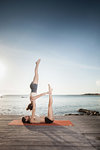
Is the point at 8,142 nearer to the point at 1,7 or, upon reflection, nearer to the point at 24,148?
the point at 24,148

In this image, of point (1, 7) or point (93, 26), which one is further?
point (93, 26)

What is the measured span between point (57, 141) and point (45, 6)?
854 cm

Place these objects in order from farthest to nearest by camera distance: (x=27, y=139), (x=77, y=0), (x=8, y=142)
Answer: (x=77, y=0) → (x=27, y=139) → (x=8, y=142)

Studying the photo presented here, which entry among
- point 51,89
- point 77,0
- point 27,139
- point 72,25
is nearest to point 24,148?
point 27,139

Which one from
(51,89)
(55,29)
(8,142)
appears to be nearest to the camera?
(8,142)

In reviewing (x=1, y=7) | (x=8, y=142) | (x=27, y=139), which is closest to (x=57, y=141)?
(x=27, y=139)

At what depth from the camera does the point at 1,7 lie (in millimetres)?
6715

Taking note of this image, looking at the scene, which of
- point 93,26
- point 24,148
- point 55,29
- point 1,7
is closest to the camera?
point 24,148

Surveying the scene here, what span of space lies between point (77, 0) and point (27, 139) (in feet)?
29.6

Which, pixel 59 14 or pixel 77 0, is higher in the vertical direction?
pixel 77 0

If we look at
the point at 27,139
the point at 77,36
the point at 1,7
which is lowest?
the point at 27,139

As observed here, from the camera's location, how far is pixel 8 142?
7.52 ft

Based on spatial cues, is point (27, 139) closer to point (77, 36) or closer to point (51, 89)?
point (51, 89)

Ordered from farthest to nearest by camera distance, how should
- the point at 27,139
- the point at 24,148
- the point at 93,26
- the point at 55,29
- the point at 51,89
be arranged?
1. the point at 55,29
2. the point at 93,26
3. the point at 51,89
4. the point at 27,139
5. the point at 24,148
